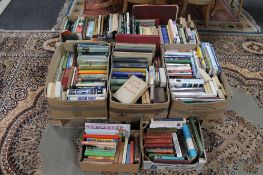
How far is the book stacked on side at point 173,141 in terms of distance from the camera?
178cm

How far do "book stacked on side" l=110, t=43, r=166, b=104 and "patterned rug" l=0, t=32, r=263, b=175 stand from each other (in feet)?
1.75

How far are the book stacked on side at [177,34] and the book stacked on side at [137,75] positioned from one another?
251mm

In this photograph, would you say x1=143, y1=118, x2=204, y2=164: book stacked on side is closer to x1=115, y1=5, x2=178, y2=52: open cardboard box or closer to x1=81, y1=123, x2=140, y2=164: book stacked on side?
x1=81, y1=123, x2=140, y2=164: book stacked on side

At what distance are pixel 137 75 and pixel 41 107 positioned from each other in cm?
87

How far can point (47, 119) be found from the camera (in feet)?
7.04

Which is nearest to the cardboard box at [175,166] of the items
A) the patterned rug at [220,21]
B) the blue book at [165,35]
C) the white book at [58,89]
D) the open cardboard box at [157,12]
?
the white book at [58,89]

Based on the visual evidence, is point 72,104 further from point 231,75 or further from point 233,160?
point 231,75

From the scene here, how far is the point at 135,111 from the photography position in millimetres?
1850

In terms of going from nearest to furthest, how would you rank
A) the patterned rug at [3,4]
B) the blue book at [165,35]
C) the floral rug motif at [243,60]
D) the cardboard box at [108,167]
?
the cardboard box at [108,167], the blue book at [165,35], the floral rug motif at [243,60], the patterned rug at [3,4]

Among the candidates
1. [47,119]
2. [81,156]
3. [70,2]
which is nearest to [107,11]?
[70,2]

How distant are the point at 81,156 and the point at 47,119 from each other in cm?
55

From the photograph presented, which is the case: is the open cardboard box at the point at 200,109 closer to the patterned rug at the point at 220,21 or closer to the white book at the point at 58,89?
the white book at the point at 58,89

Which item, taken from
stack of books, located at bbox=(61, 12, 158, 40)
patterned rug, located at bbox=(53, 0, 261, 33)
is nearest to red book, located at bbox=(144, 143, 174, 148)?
stack of books, located at bbox=(61, 12, 158, 40)

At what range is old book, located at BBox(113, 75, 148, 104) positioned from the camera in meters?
1.85
